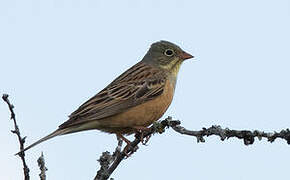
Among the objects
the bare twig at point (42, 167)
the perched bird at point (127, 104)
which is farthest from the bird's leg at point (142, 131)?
the bare twig at point (42, 167)

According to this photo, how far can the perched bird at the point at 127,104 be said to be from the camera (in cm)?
809

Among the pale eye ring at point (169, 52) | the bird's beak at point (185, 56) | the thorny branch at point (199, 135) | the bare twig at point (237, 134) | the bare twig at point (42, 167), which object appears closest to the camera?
the bare twig at point (237, 134)

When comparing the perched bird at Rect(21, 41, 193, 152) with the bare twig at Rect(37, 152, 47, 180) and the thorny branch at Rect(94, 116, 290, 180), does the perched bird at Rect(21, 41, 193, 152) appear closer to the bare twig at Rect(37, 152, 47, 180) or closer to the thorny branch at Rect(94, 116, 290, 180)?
the thorny branch at Rect(94, 116, 290, 180)

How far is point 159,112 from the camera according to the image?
27.5 feet

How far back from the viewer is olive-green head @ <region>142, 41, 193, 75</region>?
9.93m

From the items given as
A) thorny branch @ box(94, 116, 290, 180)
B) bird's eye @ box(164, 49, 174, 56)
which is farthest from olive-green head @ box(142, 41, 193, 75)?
thorny branch @ box(94, 116, 290, 180)

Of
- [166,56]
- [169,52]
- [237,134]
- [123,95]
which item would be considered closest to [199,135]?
[237,134]

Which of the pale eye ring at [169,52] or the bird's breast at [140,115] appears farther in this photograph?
the pale eye ring at [169,52]

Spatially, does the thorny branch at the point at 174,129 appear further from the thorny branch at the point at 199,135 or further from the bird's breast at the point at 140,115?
the bird's breast at the point at 140,115

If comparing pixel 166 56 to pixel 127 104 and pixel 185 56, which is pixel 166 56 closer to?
pixel 185 56

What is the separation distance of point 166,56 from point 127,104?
1.96 meters

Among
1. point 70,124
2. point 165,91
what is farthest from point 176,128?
point 165,91

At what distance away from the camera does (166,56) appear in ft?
33.2

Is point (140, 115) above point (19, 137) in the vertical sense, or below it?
above
